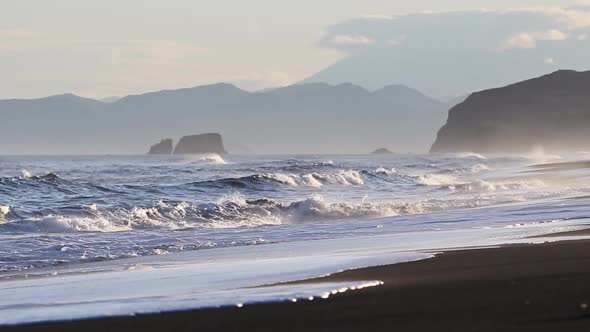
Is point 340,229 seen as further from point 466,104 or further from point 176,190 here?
point 466,104

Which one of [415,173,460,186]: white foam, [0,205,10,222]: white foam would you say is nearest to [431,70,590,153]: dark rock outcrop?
[415,173,460,186]: white foam

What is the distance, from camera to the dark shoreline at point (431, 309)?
5473 mm

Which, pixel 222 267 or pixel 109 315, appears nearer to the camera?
pixel 109 315

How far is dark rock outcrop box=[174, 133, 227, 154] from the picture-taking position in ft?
514

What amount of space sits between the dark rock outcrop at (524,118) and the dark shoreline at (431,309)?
12331 centimetres

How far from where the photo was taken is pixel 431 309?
596cm

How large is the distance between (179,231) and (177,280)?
305 inches

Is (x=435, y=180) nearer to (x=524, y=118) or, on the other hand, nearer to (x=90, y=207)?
(x=90, y=207)

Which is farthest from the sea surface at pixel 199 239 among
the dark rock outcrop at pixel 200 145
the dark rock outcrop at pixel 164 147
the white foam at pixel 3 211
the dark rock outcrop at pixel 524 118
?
the dark rock outcrop at pixel 164 147

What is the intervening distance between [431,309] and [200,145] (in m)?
153

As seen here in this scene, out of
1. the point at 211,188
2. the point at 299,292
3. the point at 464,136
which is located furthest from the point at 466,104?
the point at 299,292

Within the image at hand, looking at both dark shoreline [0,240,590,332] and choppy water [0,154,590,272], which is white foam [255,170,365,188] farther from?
dark shoreline [0,240,590,332]

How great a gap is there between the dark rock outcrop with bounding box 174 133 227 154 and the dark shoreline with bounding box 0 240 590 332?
490 ft

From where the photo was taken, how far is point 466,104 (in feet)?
462
